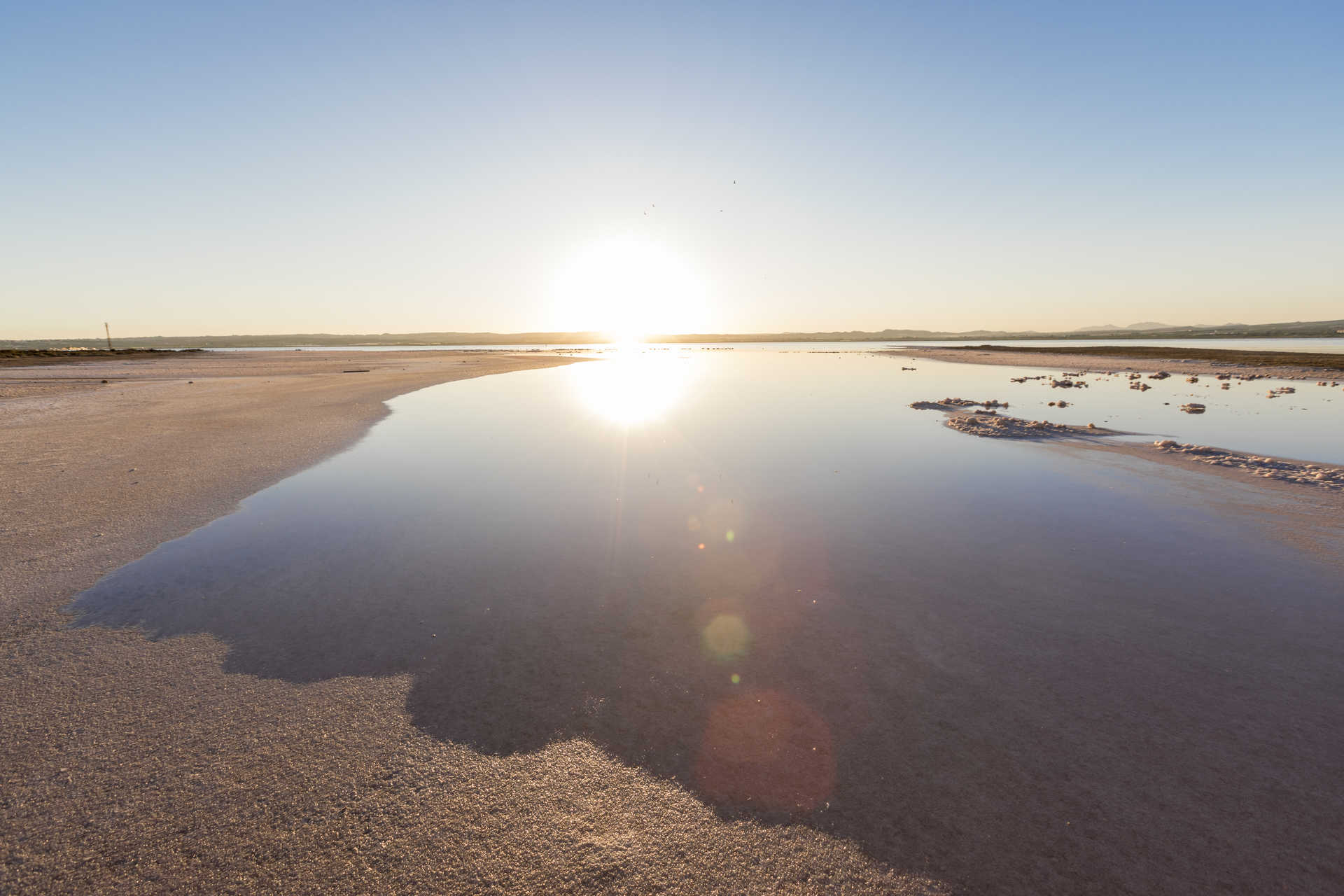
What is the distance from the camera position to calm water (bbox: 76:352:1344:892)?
146 inches

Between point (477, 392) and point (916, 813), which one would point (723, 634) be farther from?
point (477, 392)

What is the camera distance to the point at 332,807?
3754mm

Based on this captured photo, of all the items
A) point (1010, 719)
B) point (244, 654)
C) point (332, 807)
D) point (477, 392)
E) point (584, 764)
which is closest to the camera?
point (332, 807)

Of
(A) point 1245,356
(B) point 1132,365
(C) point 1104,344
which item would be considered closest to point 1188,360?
(A) point 1245,356

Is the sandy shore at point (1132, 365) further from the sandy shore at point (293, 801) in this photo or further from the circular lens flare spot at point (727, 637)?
the sandy shore at point (293, 801)

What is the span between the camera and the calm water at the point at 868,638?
3721 millimetres

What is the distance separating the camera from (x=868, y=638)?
591cm

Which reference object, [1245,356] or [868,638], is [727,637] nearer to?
[868,638]

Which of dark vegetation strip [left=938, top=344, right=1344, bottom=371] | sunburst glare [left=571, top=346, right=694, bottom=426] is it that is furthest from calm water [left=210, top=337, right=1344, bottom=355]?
sunburst glare [left=571, top=346, right=694, bottom=426]

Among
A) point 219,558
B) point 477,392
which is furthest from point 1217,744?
point 477,392

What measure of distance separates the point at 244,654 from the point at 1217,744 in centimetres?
897

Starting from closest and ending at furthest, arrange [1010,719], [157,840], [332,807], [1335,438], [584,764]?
[157,840] → [332,807] → [584,764] → [1010,719] → [1335,438]

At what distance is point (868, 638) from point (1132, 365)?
59.3m

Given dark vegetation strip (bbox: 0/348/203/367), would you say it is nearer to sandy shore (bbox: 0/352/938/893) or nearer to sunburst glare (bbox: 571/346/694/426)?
sunburst glare (bbox: 571/346/694/426)
